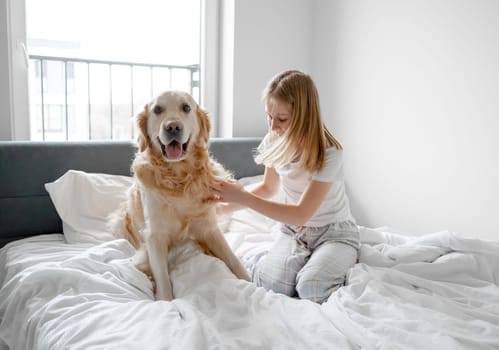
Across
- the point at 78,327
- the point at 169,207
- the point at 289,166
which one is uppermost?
the point at 289,166

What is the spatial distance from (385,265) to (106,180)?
135cm

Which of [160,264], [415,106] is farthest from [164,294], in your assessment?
[415,106]

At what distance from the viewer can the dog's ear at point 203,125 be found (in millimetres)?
1735

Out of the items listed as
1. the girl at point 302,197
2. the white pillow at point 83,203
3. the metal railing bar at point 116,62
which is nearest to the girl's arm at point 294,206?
the girl at point 302,197

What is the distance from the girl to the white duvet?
109 mm

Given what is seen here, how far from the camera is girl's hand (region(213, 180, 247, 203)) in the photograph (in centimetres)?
165

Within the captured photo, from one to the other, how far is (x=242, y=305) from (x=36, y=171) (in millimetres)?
1341

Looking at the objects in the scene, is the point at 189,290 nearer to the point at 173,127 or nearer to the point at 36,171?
the point at 173,127

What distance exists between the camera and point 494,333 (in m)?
1.09

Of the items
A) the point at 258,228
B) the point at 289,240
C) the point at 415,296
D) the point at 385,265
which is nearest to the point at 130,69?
the point at 258,228

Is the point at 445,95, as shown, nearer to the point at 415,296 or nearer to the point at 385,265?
the point at 385,265

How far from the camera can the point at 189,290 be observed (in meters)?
1.44

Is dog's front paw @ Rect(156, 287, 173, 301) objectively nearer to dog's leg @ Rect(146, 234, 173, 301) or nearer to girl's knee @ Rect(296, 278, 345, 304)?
dog's leg @ Rect(146, 234, 173, 301)

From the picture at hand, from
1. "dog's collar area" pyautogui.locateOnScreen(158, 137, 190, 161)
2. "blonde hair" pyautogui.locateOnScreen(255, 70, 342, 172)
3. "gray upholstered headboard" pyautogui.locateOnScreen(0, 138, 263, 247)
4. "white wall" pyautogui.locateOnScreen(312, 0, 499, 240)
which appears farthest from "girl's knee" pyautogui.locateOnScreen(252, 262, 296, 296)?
"white wall" pyautogui.locateOnScreen(312, 0, 499, 240)
